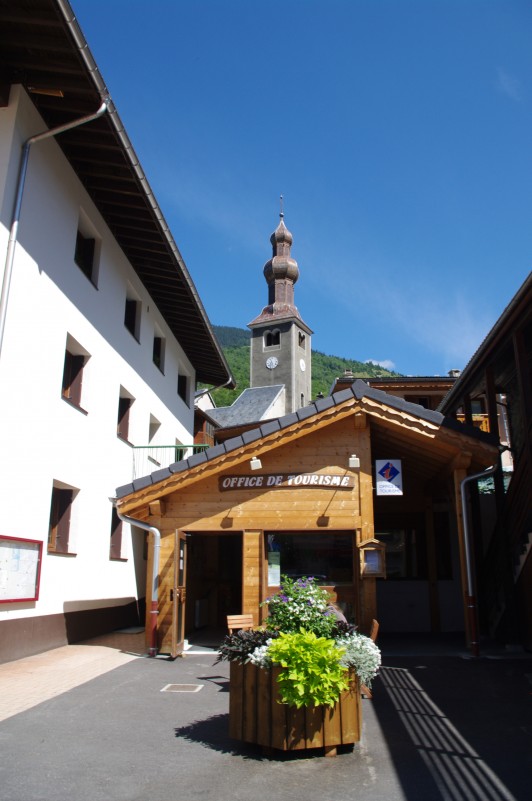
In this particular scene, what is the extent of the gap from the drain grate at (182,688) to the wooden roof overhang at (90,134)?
9.09m

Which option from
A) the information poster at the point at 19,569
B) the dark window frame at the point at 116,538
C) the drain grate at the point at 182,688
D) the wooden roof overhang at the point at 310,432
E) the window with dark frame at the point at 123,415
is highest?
the window with dark frame at the point at 123,415

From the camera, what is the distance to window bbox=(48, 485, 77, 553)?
1262 centimetres

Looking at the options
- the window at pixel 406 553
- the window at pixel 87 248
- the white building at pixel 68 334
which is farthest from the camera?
the window at pixel 406 553

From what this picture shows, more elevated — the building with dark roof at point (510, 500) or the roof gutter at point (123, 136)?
the roof gutter at point (123, 136)

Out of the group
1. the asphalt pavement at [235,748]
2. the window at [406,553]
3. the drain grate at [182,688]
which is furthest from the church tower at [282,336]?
the asphalt pavement at [235,748]

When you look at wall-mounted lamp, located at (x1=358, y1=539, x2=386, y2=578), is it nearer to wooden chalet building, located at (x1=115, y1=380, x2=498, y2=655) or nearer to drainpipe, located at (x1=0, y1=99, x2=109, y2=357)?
wooden chalet building, located at (x1=115, y1=380, x2=498, y2=655)

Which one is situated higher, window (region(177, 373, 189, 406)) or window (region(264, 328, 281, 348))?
window (region(264, 328, 281, 348))

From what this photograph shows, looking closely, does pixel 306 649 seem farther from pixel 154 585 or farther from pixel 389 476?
pixel 389 476

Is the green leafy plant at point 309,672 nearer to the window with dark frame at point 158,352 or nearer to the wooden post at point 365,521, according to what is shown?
the wooden post at point 365,521

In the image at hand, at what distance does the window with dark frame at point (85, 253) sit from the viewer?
14.1 meters

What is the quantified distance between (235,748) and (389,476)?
7.17 metres

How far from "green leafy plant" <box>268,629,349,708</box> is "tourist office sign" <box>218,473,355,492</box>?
6088 millimetres

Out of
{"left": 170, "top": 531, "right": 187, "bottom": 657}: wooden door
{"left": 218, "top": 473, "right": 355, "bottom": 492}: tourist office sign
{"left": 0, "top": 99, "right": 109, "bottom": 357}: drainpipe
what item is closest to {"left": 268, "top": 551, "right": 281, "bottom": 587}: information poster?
{"left": 218, "top": 473, "right": 355, "bottom": 492}: tourist office sign

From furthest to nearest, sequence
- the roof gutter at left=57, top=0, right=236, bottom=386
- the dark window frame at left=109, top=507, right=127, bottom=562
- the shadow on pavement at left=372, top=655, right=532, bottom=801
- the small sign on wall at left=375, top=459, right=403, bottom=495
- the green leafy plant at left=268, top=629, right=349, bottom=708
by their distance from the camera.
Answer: the dark window frame at left=109, top=507, right=127, bottom=562
the small sign on wall at left=375, top=459, right=403, bottom=495
the roof gutter at left=57, top=0, right=236, bottom=386
the green leafy plant at left=268, top=629, right=349, bottom=708
the shadow on pavement at left=372, top=655, right=532, bottom=801
